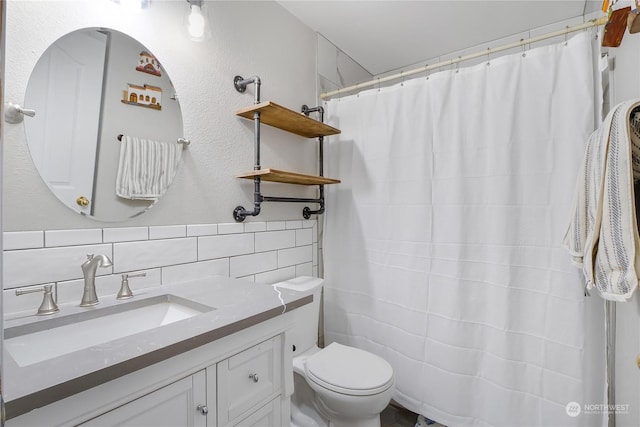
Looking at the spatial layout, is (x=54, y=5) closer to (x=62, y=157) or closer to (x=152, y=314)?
(x=62, y=157)

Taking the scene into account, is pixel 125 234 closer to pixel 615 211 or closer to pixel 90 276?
pixel 90 276

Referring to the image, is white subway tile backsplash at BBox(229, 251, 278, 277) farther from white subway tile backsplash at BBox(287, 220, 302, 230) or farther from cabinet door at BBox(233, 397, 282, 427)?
cabinet door at BBox(233, 397, 282, 427)

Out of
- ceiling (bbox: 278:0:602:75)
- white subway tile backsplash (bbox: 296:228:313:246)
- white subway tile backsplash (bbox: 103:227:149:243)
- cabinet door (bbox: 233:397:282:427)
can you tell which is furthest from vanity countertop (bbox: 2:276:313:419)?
ceiling (bbox: 278:0:602:75)

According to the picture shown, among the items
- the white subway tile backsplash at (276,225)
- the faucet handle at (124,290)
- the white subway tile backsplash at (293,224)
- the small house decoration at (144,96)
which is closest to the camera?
the faucet handle at (124,290)

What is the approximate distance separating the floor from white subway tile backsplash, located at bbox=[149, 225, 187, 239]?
5.16ft

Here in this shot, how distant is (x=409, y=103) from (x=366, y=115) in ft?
0.95

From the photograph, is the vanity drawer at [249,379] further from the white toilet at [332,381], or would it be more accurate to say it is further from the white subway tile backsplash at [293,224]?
the white subway tile backsplash at [293,224]

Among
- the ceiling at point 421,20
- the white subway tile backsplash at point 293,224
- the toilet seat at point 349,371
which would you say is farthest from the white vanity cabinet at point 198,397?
the ceiling at point 421,20

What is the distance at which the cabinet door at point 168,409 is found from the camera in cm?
70

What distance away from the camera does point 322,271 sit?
7.43 ft

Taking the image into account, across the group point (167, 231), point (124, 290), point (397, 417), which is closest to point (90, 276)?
point (124, 290)

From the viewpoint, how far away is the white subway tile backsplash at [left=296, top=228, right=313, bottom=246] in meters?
2.05

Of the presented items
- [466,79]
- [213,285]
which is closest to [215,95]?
[213,285]

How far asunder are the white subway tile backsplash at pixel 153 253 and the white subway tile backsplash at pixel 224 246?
4 centimetres
